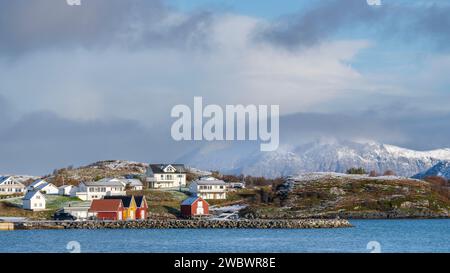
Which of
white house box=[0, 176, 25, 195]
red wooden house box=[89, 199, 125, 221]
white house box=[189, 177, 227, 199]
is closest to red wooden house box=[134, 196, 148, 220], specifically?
red wooden house box=[89, 199, 125, 221]

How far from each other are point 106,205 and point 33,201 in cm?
1570

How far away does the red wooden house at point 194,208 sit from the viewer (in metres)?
118

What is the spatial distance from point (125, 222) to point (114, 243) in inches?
1192

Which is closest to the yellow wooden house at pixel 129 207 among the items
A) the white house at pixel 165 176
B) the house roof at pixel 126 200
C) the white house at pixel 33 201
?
the house roof at pixel 126 200

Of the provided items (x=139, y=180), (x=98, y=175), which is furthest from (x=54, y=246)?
(x=98, y=175)

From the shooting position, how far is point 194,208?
118m

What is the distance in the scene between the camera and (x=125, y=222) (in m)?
103

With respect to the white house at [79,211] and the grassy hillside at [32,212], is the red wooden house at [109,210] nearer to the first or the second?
the white house at [79,211]

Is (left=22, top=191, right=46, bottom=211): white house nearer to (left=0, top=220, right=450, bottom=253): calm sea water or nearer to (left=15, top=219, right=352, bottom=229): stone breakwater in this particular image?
(left=15, top=219, right=352, bottom=229): stone breakwater

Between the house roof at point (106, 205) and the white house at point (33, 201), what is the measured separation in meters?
13.4

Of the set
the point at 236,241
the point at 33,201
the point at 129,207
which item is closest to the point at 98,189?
the point at 33,201

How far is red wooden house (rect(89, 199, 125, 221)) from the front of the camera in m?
109

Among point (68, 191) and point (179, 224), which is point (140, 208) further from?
point (68, 191)
